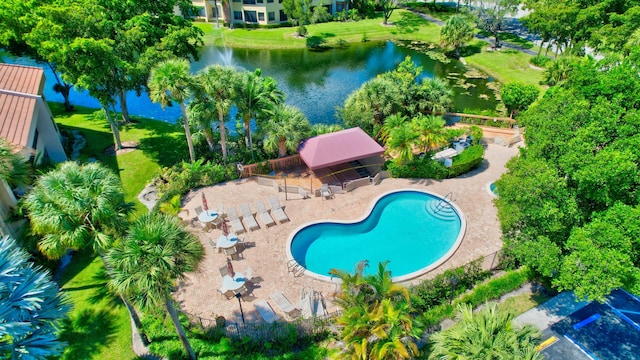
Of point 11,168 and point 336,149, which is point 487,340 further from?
point 11,168

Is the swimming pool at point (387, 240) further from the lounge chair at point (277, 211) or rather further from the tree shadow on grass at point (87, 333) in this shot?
the tree shadow on grass at point (87, 333)

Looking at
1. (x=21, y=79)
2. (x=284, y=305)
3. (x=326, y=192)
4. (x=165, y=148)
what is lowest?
(x=284, y=305)

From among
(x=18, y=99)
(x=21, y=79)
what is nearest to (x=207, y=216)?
(x=18, y=99)

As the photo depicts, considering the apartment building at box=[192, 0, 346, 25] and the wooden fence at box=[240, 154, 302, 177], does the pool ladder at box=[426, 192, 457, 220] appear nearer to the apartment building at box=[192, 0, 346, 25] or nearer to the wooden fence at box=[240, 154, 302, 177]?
the wooden fence at box=[240, 154, 302, 177]

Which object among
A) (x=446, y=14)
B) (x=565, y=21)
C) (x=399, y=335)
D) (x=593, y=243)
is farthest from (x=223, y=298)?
(x=446, y=14)

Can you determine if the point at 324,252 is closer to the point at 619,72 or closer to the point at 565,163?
the point at 565,163

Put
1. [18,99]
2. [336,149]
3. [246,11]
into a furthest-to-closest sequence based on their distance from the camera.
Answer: [246,11], [336,149], [18,99]

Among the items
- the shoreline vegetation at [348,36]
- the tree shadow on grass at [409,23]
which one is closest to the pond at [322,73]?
the shoreline vegetation at [348,36]
